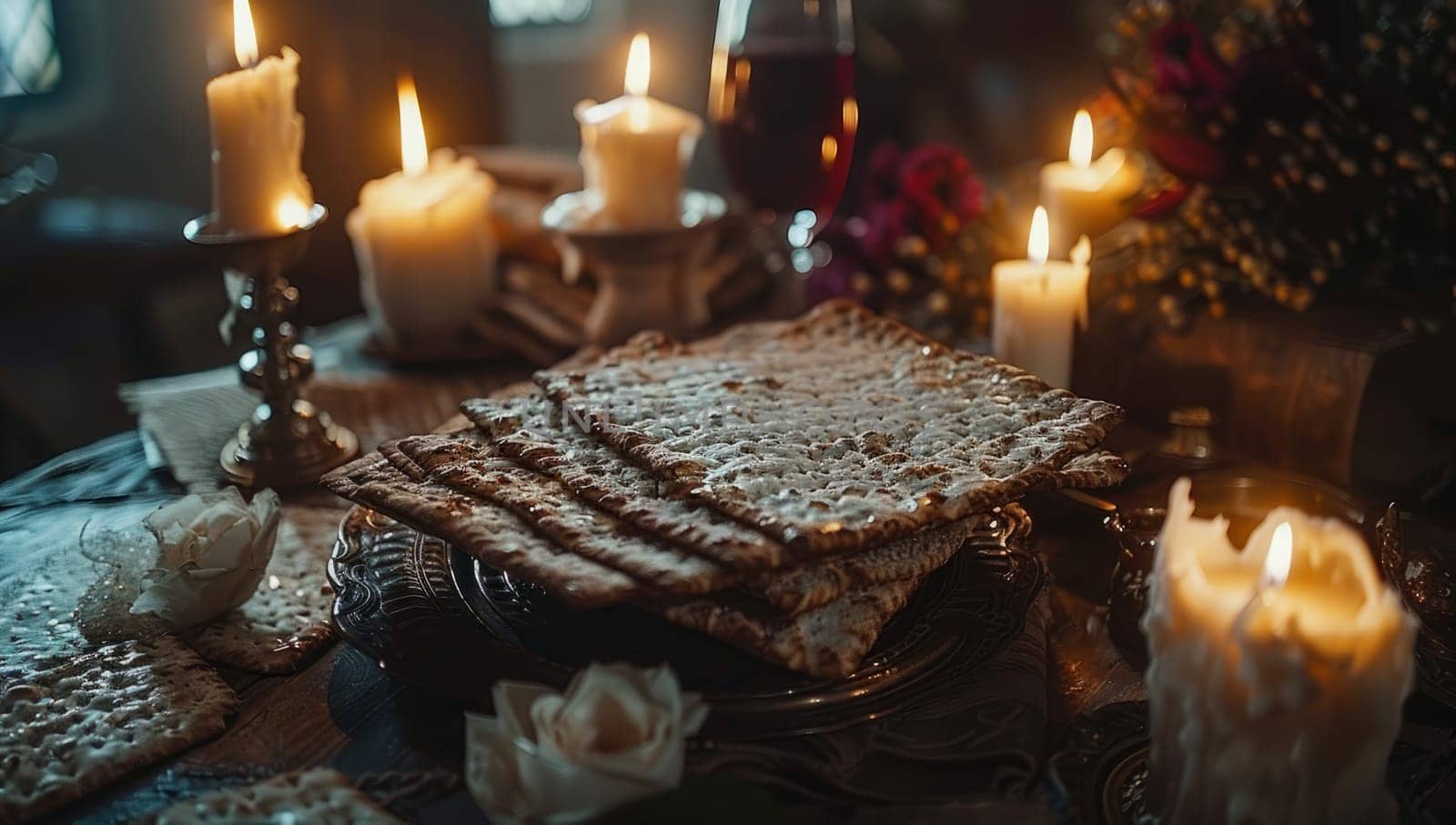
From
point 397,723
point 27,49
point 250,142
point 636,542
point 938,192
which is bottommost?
point 397,723

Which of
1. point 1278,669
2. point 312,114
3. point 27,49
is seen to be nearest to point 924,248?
point 1278,669

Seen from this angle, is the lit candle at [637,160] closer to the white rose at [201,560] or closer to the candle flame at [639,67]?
the candle flame at [639,67]

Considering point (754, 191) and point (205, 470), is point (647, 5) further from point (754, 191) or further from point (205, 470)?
point (205, 470)

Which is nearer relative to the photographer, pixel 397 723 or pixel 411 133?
pixel 397 723

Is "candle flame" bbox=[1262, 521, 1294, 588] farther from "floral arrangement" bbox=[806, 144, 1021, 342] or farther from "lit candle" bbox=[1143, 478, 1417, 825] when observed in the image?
"floral arrangement" bbox=[806, 144, 1021, 342]

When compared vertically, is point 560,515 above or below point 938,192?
below

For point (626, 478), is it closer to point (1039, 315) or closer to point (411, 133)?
point (1039, 315)

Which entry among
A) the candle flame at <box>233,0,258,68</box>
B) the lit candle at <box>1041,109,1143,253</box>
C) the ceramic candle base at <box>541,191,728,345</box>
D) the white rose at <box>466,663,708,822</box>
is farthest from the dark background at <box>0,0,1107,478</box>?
the white rose at <box>466,663,708,822</box>

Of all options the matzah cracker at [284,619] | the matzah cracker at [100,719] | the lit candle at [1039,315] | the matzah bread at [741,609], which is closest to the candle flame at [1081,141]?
the lit candle at [1039,315]

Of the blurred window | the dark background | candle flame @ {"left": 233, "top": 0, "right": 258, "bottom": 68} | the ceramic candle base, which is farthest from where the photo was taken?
the blurred window
